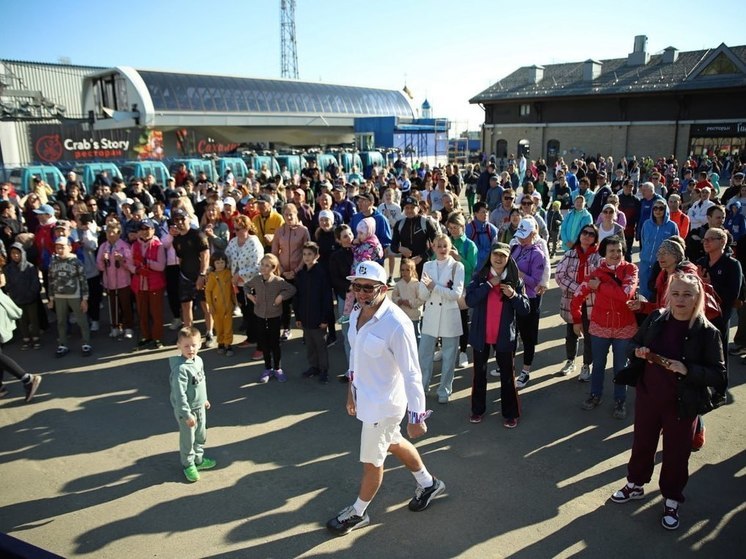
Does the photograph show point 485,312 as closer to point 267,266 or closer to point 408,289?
point 408,289

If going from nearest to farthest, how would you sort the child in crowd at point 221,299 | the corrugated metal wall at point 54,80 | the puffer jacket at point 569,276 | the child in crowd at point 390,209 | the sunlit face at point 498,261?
the sunlit face at point 498,261
the puffer jacket at point 569,276
the child in crowd at point 221,299
the child in crowd at point 390,209
the corrugated metal wall at point 54,80

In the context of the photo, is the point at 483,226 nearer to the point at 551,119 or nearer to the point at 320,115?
the point at 551,119

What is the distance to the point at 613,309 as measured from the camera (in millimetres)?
5219

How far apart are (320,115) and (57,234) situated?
4328 cm

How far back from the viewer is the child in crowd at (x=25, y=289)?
7641mm

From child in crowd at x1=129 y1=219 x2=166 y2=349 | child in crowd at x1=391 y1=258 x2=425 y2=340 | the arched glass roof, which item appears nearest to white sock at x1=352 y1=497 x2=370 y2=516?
child in crowd at x1=391 y1=258 x2=425 y2=340

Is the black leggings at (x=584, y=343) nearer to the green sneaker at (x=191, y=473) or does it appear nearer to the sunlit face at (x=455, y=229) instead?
the sunlit face at (x=455, y=229)

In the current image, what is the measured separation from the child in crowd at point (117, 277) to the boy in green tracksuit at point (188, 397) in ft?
12.5

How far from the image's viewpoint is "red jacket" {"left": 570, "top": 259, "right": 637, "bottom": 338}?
516cm

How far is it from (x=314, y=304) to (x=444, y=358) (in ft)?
5.57

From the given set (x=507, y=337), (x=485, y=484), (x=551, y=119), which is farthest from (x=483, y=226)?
(x=551, y=119)

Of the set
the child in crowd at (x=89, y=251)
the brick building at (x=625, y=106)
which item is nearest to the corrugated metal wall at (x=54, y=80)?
the brick building at (x=625, y=106)

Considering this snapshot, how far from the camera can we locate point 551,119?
41.1m

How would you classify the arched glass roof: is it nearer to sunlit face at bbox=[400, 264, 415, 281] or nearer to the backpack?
the backpack
